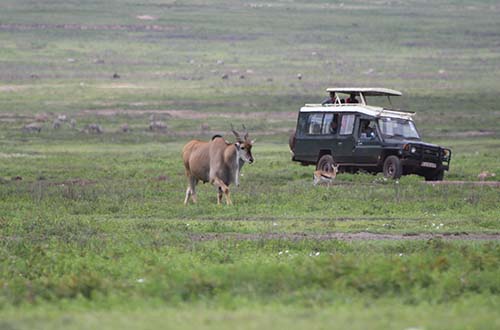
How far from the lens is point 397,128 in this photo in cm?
A: 2867

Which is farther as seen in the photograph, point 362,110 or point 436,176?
point 362,110

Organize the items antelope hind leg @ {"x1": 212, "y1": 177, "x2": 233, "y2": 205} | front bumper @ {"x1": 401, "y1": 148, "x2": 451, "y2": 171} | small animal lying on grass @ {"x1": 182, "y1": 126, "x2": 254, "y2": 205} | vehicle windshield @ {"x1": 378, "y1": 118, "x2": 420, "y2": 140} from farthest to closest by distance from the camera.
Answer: vehicle windshield @ {"x1": 378, "y1": 118, "x2": 420, "y2": 140}
front bumper @ {"x1": 401, "y1": 148, "x2": 451, "y2": 171}
small animal lying on grass @ {"x1": 182, "y1": 126, "x2": 254, "y2": 205}
antelope hind leg @ {"x1": 212, "y1": 177, "x2": 233, "y2": 205}

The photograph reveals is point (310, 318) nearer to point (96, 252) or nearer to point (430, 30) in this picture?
point (96, 252)

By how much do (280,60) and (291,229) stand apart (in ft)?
212

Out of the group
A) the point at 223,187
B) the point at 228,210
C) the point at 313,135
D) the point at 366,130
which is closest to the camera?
the point at 228,210

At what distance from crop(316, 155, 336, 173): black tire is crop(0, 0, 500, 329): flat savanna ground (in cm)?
68

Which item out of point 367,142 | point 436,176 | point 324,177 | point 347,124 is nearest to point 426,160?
point 436,176

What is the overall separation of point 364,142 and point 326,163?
1.07m

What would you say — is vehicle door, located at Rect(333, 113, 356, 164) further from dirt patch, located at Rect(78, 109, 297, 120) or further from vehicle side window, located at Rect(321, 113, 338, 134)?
dirt patch, located at Rect(78, 109, 297, 120)

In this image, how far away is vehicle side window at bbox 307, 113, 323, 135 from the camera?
29281mm

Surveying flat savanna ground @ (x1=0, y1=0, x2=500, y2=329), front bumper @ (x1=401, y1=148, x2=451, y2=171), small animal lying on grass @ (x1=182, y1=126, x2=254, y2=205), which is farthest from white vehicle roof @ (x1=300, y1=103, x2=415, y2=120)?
small animal lying on grass @ (x1=182, y1=126, x2=254, y2=205)

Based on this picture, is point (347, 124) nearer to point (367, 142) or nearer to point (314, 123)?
point (367, 142)

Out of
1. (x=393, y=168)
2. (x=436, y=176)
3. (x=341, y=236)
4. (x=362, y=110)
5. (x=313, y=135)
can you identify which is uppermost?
(x=362, y=110)

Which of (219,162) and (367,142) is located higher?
(367,142)
